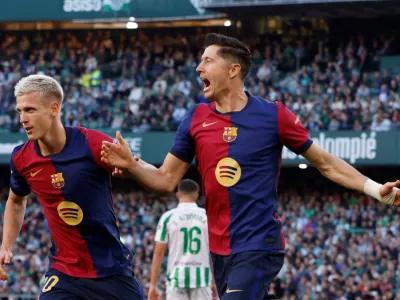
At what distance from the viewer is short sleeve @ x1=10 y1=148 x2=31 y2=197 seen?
298 inches

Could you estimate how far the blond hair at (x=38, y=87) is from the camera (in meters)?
7.23

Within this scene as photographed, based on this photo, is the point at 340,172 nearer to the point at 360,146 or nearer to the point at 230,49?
the point at 230,49

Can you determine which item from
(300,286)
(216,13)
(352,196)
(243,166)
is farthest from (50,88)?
(216,13)

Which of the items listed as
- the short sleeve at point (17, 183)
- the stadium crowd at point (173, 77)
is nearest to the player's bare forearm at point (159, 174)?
the short sleeve at point (17, 183)

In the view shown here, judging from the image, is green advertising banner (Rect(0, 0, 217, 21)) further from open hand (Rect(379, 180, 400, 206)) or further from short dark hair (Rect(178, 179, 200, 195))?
open hand (Rect(379, 180, 400, 206))

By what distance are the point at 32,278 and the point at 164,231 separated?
38.6 ft

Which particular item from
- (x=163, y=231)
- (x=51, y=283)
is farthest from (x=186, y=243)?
(x=51, y=283)

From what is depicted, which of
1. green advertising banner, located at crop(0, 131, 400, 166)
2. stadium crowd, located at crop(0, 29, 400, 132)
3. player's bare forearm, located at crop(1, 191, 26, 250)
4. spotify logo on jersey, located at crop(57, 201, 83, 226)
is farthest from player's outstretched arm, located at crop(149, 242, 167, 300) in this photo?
green advertising banner, located at crop(0, 131, 400, 166)

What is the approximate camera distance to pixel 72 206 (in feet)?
23.8

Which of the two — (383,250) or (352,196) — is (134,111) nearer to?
(352,196)

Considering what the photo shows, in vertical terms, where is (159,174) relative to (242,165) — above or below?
below

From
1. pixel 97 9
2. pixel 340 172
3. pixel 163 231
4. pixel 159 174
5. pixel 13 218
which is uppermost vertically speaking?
pixel 97 9

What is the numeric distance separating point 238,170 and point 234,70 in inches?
29.0

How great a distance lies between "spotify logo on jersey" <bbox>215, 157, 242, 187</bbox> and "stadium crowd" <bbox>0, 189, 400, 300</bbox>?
1398 centimetres
